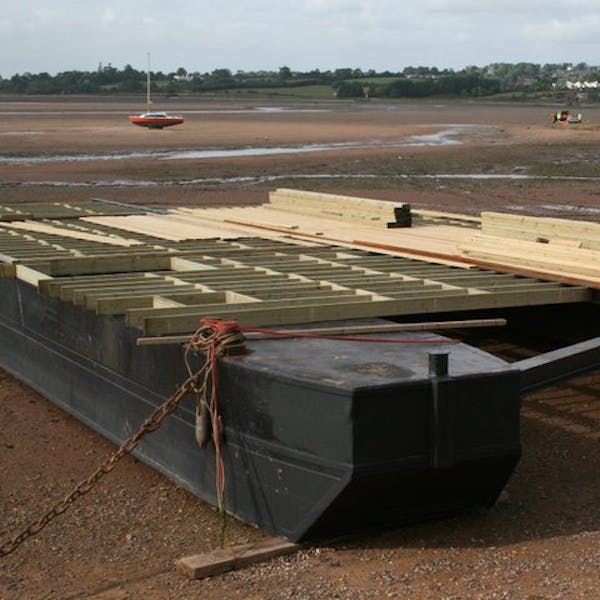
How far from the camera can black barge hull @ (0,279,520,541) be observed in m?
6.32

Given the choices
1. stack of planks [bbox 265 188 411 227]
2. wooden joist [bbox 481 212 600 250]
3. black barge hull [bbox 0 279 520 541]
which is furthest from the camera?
stack of planks [bbox 265 188 411 227]

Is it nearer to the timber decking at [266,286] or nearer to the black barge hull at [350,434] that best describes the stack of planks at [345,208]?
the timber decking at [266,286]

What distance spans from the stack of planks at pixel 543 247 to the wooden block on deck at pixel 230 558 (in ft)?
13.2

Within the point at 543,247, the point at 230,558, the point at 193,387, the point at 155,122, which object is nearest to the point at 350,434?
the point at 230,558

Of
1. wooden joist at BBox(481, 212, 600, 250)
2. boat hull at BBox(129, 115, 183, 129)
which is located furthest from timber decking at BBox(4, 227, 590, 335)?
boat hull at BBox(129, 115, 183, 129)

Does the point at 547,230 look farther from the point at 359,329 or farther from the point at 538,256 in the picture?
the point at 359,329

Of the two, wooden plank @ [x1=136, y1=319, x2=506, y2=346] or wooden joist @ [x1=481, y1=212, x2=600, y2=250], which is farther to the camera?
wooden joist @ [x1=481, y1=212, x2=600, y2=250]

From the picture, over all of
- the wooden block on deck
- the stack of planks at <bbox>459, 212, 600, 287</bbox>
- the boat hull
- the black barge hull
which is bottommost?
the boat hull

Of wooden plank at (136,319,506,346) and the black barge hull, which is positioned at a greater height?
wooden plank at (136,319,506,346)

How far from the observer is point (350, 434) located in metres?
6.24

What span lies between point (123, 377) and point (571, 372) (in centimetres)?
311

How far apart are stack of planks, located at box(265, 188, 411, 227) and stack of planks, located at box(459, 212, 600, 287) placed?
178 centimetres

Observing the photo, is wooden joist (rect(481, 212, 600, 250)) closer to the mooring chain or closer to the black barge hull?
the black barge hull

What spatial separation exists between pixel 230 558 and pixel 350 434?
3.20ft
